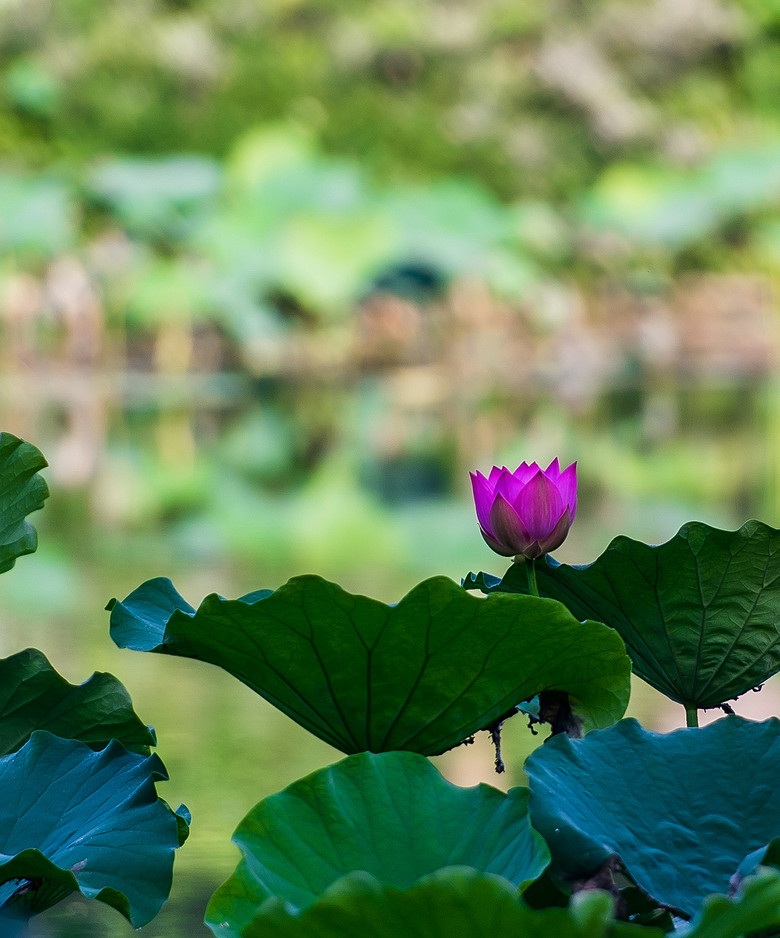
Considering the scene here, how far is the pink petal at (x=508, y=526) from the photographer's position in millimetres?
708

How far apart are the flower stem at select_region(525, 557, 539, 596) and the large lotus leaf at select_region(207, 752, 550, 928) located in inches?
5.0

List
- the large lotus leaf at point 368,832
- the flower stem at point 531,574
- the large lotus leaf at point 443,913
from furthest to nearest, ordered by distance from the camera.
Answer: the flower stem at point 531,574
the large lotus leaf at point 368,832
the large lotus leaf at point 443,913

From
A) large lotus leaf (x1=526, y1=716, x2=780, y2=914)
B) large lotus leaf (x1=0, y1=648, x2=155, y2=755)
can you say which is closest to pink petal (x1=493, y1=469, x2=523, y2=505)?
large lotus leaf (x1=526, y1=716, x2=780, y2=914)

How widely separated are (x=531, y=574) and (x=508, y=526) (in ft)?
0.09

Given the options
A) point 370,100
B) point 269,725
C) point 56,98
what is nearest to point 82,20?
point 56,98

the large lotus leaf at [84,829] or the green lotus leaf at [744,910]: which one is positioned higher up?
the large lotus leaf at [84,829]

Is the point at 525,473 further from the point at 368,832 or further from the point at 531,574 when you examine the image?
the point at 368,832

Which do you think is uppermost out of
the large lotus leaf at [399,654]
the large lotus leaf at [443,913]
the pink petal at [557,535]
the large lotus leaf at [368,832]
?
the pink petal at [557,535]

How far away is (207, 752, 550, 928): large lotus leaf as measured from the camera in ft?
1.91

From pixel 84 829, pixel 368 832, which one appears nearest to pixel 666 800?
pixel 368 832

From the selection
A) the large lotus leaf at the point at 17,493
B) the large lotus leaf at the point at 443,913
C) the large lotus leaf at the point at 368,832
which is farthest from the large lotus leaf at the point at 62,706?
the large lotus leaf at the point at 443,913

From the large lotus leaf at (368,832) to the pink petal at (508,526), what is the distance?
0.47ft

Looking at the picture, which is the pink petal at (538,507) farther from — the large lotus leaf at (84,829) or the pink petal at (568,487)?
the large lotus leaf at (84,829)

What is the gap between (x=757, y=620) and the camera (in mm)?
743
